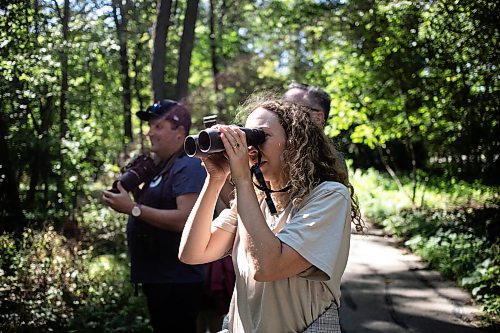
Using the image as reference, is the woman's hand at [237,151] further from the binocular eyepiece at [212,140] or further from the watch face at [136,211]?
the watch face at [136,211]

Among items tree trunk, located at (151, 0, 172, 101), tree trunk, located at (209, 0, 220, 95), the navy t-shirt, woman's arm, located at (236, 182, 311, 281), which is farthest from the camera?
tree trunk, located at (209, 0, 220, 95)

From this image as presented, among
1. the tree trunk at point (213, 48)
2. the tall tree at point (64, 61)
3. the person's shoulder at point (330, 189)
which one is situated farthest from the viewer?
the tree trunk at point (213, 48)

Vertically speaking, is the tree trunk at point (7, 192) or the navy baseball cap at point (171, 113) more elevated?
the navy baseball cap at point (171, 113)

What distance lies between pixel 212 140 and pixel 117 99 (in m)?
8.18

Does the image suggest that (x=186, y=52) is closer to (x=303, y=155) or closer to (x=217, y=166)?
(x=217, y=166)

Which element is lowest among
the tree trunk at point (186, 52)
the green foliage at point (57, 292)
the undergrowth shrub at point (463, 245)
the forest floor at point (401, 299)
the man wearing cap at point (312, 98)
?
the forest floor at point (401, 299)

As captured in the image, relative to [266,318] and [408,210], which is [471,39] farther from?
[266,318]

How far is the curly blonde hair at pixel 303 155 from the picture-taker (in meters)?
1.95

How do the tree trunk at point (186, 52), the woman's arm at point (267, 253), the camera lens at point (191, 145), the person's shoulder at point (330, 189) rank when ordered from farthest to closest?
the tree trunk at point (186, 52) → the camera lens at point (191, 145) → the person's shoulder at point (330, 189) → the woman's arm at point (267, 253)

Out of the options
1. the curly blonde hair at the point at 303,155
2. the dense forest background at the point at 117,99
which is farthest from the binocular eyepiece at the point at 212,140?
the dense forest background at the point at 117,99

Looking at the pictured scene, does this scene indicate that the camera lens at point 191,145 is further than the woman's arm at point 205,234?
No

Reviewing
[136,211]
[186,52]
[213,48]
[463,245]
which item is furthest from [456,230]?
[213,48]

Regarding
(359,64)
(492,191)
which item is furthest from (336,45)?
(492,191)

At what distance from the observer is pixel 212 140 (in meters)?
1.90
